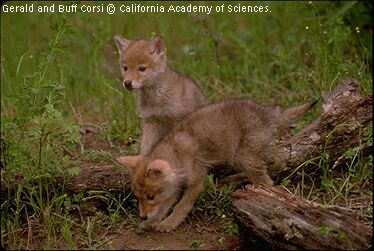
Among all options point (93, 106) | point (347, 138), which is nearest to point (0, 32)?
point (93, 106)

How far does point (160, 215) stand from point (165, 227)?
14cm

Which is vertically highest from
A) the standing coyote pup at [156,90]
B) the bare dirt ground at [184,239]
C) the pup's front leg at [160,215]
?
the standing coyote pup at [156,90]

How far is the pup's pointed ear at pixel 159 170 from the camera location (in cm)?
473

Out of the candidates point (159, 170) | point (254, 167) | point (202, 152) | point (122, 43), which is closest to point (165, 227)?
point (159, 170)

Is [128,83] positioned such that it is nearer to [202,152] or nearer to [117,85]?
[202,152]

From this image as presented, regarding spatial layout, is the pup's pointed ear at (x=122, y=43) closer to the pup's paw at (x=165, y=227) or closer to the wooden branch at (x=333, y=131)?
the wooden branch at (x=333, y=131)

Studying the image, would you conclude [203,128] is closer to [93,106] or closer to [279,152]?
[279,152]

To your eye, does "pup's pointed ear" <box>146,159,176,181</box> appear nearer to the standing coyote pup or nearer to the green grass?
the green grass

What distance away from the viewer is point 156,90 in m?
5.75

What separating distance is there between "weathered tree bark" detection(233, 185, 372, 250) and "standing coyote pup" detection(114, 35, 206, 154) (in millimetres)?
1366

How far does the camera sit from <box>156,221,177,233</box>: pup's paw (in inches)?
192

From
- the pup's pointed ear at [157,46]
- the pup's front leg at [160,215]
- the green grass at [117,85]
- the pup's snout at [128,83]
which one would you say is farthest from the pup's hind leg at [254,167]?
the pup's pointed ear at [157,46]

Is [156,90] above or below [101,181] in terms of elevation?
above

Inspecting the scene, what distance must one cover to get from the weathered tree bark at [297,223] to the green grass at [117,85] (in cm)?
37
